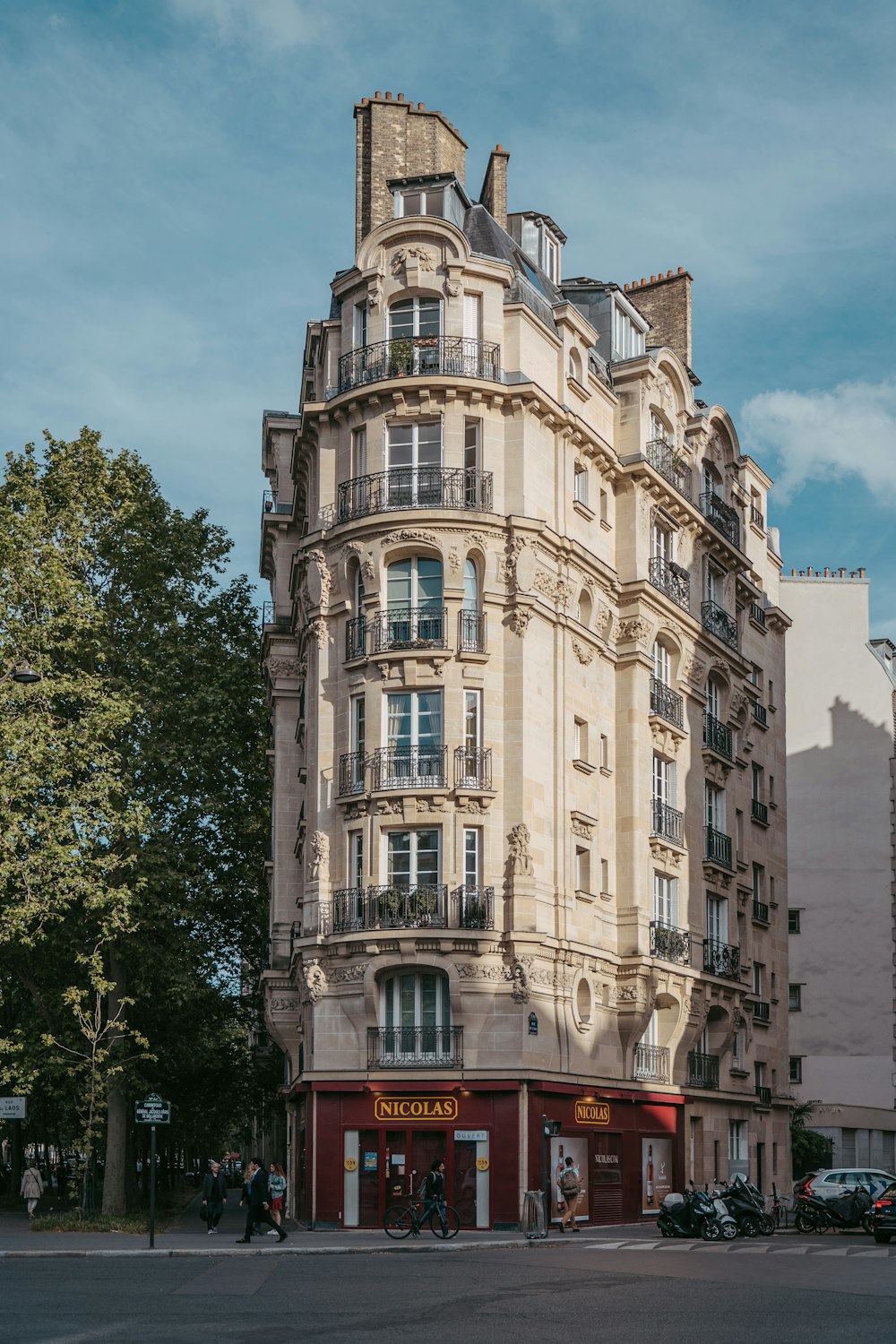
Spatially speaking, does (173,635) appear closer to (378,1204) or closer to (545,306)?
(545,306)

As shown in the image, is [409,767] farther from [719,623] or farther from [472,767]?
[719,623]

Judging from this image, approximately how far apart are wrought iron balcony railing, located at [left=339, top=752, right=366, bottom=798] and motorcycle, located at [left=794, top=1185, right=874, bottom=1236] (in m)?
15.0

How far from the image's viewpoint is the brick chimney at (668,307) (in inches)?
2251

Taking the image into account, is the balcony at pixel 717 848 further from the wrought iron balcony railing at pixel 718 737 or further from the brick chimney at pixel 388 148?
the brick chimney at pixel 388 148

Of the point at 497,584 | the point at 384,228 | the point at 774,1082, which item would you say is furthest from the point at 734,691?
the point at 384,228

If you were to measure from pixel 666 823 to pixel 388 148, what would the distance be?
19.4 meters

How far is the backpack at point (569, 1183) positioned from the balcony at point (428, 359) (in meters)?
18.2

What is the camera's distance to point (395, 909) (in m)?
38.7

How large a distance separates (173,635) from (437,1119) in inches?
635

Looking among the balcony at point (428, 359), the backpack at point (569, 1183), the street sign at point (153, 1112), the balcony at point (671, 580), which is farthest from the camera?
the balcony at point (671, 580)

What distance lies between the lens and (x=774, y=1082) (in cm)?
5734

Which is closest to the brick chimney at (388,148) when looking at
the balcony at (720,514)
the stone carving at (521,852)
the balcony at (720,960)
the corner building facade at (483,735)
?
the corner building facade at (483,735)

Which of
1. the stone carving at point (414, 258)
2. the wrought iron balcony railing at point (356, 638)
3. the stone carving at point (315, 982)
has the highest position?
A: the stone carving at point (414, 258)

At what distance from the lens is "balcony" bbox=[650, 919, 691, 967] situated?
150 feet
